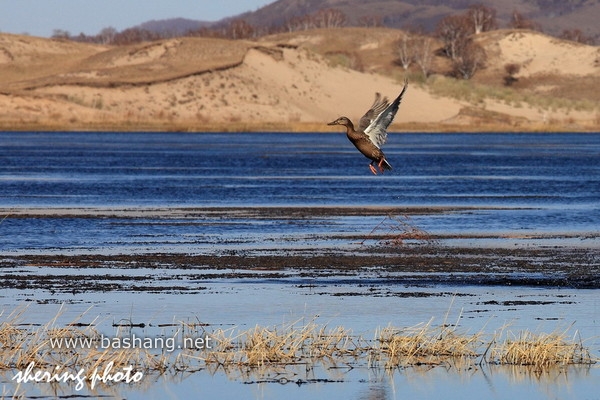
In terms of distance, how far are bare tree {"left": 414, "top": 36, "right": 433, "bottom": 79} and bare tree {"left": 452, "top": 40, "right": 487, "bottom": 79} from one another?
11.4 ft

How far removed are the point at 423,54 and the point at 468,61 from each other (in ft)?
22.5

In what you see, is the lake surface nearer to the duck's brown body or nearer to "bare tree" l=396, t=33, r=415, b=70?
the duck's brown body

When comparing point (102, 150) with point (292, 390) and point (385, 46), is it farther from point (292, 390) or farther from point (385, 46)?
point (385, 46)

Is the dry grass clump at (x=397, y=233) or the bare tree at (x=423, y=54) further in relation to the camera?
the bare tree at (x=423, y=54)

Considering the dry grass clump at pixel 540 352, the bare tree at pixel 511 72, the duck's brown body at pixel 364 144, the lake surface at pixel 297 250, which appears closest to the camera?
the lake surface at pixel 297 250

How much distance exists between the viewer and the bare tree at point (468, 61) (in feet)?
536

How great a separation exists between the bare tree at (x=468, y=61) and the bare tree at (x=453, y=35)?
963mm

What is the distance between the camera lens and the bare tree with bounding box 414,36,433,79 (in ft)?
521

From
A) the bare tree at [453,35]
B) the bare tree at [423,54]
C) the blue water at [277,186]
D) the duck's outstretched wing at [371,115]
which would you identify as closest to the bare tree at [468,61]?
the bare tree at [453,35]

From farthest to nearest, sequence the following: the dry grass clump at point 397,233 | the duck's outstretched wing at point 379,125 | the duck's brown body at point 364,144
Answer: the dry grass clump at point 397,233 → the duck's outstretched wing at point 379,125 → the duck's brown body at point 364,144

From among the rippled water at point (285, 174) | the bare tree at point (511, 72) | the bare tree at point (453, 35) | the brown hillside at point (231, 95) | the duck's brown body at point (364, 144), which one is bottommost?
the bare tree at point (511, 72)

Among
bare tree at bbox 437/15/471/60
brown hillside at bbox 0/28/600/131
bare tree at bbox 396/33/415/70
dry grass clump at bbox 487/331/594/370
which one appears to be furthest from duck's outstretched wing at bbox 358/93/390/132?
bare tree at bbox 437/15/471/60

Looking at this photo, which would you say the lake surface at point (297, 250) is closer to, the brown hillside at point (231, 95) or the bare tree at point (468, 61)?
the brown hillside at point (231, 95)

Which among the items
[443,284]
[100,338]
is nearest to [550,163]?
[443,284]
